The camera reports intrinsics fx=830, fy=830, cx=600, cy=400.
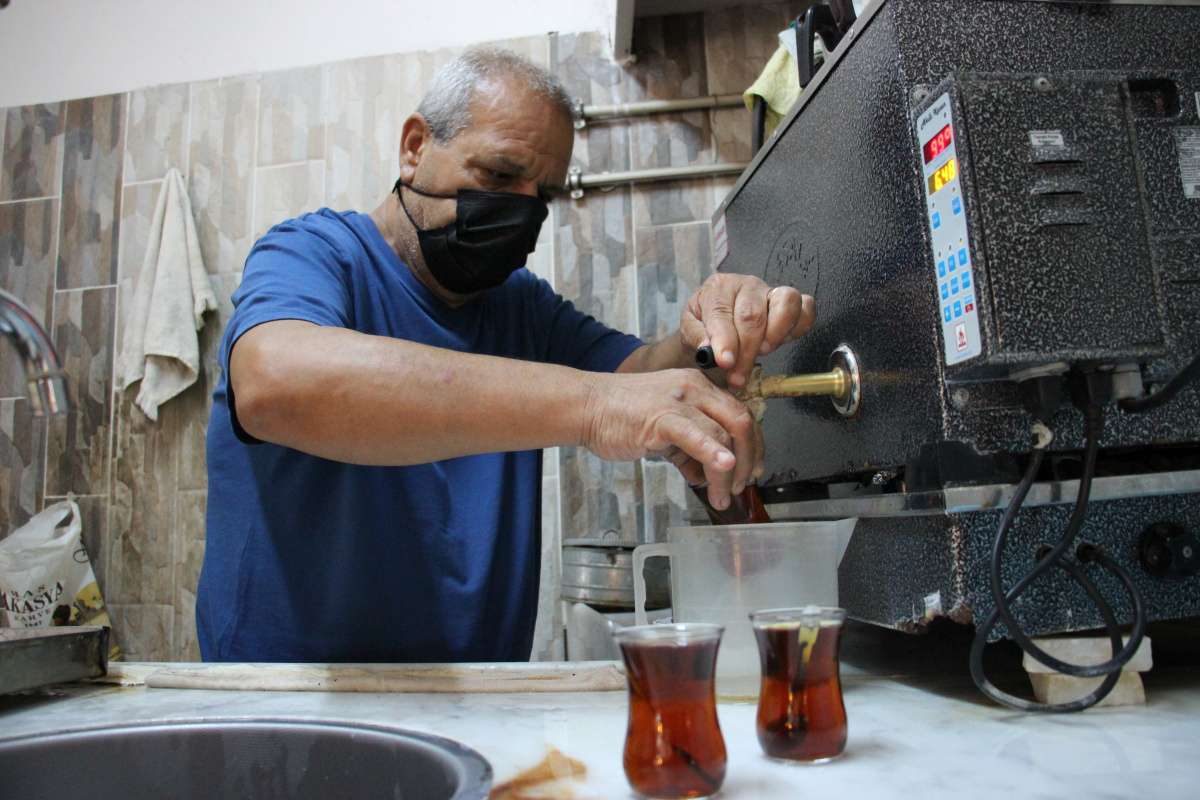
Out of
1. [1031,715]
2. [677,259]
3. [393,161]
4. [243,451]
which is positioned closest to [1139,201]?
[1031,715]

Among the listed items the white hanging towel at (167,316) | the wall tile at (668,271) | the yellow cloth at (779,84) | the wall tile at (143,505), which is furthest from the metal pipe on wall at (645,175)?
the wall tile at (143,505)

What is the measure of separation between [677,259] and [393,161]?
902 mm

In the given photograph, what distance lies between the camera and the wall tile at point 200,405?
8.02 feet

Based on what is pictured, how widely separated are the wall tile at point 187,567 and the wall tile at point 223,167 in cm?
72

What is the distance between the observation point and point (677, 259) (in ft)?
7.71

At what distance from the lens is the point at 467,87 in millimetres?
1339

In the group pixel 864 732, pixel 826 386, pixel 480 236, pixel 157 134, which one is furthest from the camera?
pixel 157 134

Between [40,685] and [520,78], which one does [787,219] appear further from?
[40,685]

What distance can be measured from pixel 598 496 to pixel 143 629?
138cm

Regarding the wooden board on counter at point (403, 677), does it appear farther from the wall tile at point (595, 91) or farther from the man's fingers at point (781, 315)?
the wall tile at point (595, 91)

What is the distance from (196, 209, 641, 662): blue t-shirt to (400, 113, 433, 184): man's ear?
15cm

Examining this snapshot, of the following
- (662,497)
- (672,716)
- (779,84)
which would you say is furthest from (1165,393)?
(662,497)

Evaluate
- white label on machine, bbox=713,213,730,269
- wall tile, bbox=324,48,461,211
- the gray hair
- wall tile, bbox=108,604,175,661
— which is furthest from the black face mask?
wall tile, bbox=108,604,175,661

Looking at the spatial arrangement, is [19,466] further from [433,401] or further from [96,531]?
[433,401]
